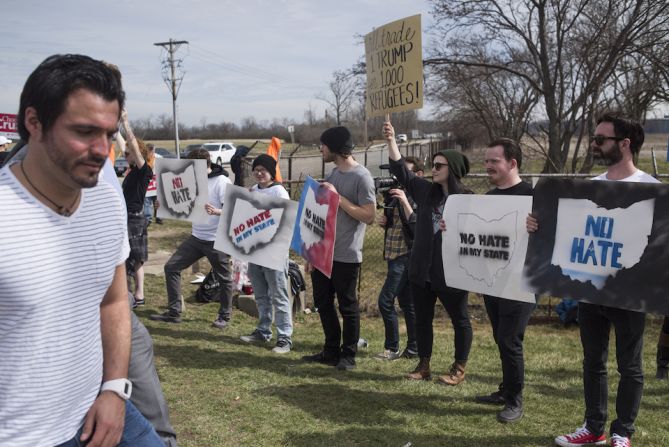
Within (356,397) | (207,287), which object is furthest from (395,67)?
(207,287)

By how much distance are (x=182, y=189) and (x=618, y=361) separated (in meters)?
5.01

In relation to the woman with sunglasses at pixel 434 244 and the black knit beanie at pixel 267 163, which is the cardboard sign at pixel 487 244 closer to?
the woman with sunglasses at pixel 434 244

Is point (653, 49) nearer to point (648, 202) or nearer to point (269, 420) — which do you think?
point (648, 202)

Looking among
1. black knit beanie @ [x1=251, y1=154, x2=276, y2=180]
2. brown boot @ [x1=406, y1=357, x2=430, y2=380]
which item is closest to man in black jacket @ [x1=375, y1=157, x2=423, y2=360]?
brown boot @ [x1=406, y1=357, x2=430, y2=380]

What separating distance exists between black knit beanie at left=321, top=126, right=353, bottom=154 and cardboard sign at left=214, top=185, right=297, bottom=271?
36.1 inches

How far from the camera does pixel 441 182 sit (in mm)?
4883

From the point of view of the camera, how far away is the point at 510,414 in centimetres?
436

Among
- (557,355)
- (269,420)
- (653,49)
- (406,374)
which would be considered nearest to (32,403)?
(269,420)

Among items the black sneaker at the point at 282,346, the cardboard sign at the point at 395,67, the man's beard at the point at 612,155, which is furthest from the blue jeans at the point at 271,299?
the man's beard at the point at 612,155

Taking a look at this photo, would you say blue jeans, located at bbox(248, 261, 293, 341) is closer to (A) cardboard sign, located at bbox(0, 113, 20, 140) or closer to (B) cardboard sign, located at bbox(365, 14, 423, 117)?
(B) cardboard sign, located at bbox(365, 14, 423, 117)

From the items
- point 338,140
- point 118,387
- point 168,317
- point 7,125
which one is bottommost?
point 168,317

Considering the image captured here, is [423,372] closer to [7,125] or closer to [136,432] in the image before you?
[136,432]

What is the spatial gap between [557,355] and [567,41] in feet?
38.2

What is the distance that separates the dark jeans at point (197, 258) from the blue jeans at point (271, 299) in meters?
0.52
